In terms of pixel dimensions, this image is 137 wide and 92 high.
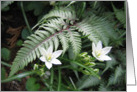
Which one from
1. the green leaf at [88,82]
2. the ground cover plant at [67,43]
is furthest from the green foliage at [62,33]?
the green leaf at [88,82]

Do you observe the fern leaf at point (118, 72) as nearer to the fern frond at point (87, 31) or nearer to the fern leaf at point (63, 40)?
the fern frond at point (87, 31)

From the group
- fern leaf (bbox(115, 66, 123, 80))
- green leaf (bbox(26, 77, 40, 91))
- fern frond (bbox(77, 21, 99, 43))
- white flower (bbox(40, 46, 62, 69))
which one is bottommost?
green leaf (bbox(26, 77, 40, 91))

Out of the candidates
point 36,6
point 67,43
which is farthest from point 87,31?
point 36,6

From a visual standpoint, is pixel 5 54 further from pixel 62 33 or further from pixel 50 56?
pixel 62 33

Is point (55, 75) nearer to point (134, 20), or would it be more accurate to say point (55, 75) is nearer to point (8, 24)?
point (8, 24)

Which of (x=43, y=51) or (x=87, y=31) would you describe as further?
(x=87, y=31)

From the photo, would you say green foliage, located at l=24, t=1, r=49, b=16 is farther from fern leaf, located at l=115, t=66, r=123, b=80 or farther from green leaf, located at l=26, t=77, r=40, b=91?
fern leaf, located at l=115, t=66, r=123, b=80

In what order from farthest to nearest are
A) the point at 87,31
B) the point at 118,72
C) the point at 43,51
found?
the point at 118,72, the point at 87,31, the point at 43,51

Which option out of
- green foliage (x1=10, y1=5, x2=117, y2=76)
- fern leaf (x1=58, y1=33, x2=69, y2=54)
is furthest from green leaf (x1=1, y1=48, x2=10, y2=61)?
fern leaf (x1=58, y1=33, x2=69, y2=54)
